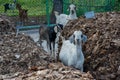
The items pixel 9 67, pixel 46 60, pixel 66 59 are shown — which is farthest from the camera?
pixel 66 59

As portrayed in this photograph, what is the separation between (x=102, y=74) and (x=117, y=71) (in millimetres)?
269

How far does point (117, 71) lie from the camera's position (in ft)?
21.8

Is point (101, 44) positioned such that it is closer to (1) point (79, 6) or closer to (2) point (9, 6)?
(1) point (79, 6)

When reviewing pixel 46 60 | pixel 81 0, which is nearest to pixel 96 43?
pixel 46 60

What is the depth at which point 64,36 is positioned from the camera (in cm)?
818

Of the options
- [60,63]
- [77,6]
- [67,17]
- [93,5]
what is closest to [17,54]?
[60,63]

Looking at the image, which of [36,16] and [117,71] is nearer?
[117,71]

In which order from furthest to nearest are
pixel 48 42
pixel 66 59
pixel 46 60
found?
pixel 48 42
pixel 66 59
pixel 46 60

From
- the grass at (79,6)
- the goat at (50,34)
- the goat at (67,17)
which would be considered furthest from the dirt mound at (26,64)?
the grass at (79,6)

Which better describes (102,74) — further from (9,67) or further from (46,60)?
(9,67)

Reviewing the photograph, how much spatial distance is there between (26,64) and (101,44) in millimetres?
1703

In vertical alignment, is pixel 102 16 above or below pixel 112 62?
above

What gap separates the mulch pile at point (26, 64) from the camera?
17.4 feet

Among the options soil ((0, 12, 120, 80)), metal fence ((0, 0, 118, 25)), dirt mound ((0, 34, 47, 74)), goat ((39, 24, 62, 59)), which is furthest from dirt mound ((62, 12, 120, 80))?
metal fence ((0, 0, 118, 25))
